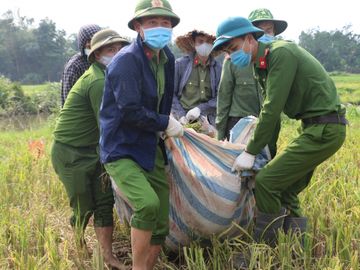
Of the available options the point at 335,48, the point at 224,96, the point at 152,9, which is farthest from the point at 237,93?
the point at 335,48

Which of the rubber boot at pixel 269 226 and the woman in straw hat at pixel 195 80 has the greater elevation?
the woman in straw hat at pixel 195 80

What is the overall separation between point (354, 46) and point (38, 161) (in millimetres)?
63008

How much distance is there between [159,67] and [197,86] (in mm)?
1457

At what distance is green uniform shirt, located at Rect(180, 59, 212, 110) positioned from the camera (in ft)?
12.6

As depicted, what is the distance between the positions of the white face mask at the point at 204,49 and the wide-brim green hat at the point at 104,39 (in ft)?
3.62

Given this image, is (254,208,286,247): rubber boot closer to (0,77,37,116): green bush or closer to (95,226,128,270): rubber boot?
(95,226,128,270): rubber boot

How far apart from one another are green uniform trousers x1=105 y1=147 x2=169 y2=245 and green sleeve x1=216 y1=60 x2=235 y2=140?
4.26 feet

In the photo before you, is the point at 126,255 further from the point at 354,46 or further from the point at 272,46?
the point at 354,46

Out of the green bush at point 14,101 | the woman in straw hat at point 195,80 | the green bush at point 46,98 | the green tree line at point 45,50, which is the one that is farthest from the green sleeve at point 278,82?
the green tree line at point 45,50

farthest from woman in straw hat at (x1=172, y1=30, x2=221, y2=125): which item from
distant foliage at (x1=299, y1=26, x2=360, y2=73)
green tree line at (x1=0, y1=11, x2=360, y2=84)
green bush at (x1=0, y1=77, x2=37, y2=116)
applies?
distant foliage at (x1=299, y1=26, x2=360, y2=73)

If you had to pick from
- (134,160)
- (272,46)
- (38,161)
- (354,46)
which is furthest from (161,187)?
(354,46)

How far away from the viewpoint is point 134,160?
2.33m

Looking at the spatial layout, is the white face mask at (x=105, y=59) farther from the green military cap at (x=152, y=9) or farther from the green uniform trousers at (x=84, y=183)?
the green uniform trousers at (x=84, y=183)

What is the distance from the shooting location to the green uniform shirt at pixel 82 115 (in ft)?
8.59
